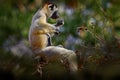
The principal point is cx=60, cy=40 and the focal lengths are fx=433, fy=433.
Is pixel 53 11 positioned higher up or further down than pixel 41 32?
higher up

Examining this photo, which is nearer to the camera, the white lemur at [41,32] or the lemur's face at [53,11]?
the white lemur at [41,32]

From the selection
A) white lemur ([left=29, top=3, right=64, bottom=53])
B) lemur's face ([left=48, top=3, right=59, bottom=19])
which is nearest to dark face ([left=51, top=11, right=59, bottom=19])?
lemur's face ([left=48, top=3, right=59, bottom=19])

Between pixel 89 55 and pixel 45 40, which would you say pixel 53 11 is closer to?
pixel 45 40

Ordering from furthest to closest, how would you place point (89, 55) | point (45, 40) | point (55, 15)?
1. point (55, 15)
2. point (45, 40)
3. point (89, 55)

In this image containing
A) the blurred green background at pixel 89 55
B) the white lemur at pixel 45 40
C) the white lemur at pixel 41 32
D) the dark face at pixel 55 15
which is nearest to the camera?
the blurred green background at pixel 89 55

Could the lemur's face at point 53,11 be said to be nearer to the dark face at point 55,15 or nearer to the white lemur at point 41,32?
the dark face at point 55,15

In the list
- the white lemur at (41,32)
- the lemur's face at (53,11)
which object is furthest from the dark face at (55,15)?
the white lemur at (41,32)

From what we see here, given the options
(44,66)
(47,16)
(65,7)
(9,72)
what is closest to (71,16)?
(65,7)

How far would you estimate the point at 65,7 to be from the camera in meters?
7.22

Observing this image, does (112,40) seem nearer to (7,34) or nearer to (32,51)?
(32,51)

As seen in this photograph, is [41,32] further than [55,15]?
No

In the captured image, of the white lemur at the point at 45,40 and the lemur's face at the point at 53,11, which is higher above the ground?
the lemur's face at the point at 53,11

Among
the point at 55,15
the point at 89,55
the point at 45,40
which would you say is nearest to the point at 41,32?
the point at 45,40

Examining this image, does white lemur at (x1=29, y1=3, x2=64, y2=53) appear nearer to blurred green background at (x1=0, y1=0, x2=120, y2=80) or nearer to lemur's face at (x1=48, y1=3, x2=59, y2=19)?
blurred green background at (x1=0, y1=0, x2=120, y2=80)
